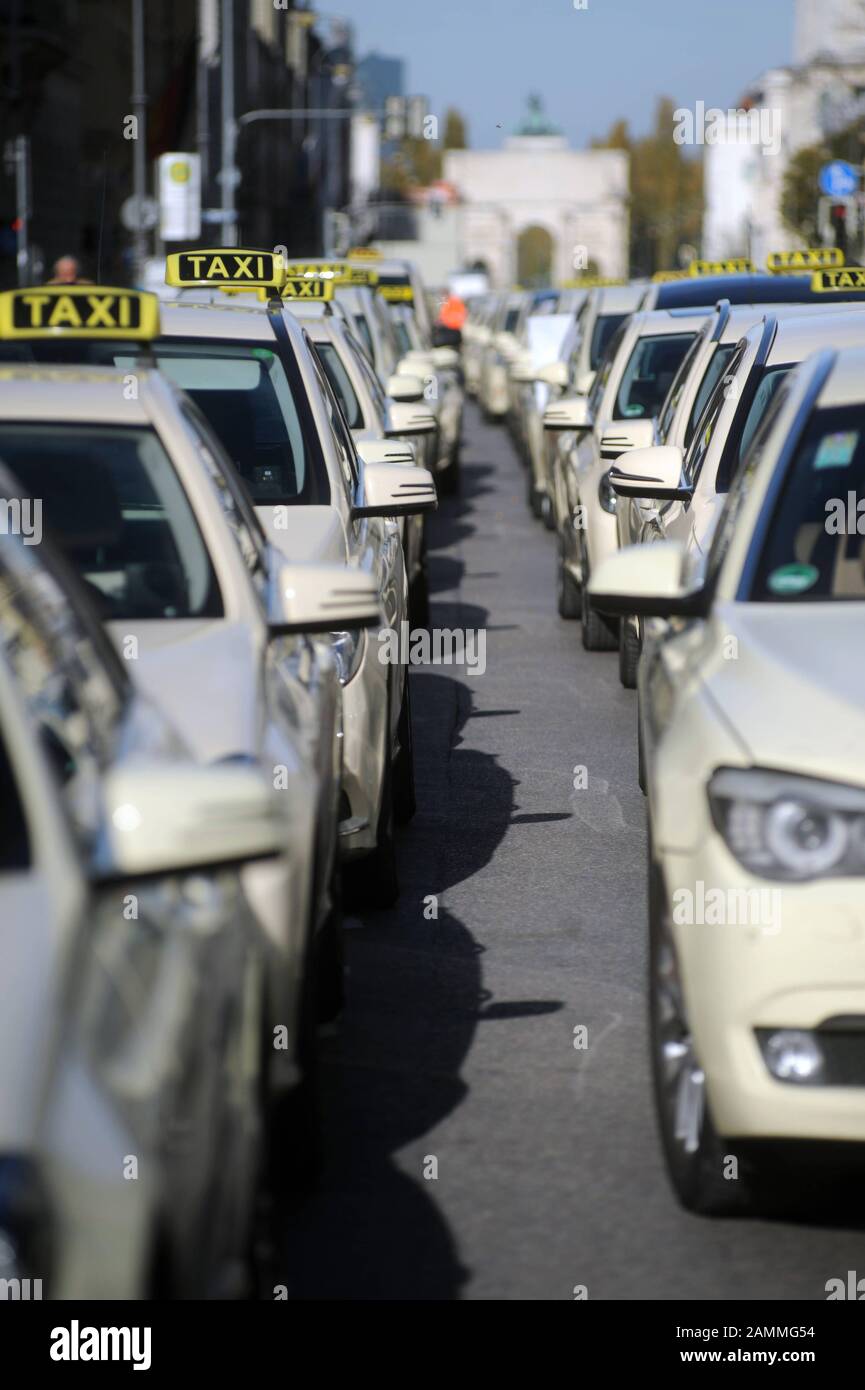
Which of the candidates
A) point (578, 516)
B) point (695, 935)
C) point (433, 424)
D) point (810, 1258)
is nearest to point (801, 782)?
point (695, 935)

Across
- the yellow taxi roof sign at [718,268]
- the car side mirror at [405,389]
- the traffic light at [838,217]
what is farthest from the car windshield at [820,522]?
the traffic light at [838,217]

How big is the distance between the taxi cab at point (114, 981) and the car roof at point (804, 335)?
5758mm

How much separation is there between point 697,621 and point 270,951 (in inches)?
61.6

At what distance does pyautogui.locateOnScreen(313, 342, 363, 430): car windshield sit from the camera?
1296 centimetres

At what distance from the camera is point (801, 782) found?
4.44 metres

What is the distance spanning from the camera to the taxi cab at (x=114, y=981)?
2768 mm

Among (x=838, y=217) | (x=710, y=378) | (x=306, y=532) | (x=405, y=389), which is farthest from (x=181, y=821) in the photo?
(x=838, y=217)

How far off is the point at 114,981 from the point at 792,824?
67.2 inches

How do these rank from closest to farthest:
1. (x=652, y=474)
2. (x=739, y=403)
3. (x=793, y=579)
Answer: (x=793, y=579)
(x=652, y=474)
(x=739, y=403)

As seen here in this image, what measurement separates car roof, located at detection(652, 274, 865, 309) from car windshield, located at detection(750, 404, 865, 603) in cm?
919

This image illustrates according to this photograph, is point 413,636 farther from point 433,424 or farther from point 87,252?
point 87,252

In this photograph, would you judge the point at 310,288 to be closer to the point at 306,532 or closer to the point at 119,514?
the point at 306,532

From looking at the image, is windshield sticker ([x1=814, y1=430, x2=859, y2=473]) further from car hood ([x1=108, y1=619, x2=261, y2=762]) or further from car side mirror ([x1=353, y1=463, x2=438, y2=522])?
car side mirror ([x1=353, y1=463, x2=438, y2=522])

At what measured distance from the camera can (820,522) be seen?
566 centimetres
